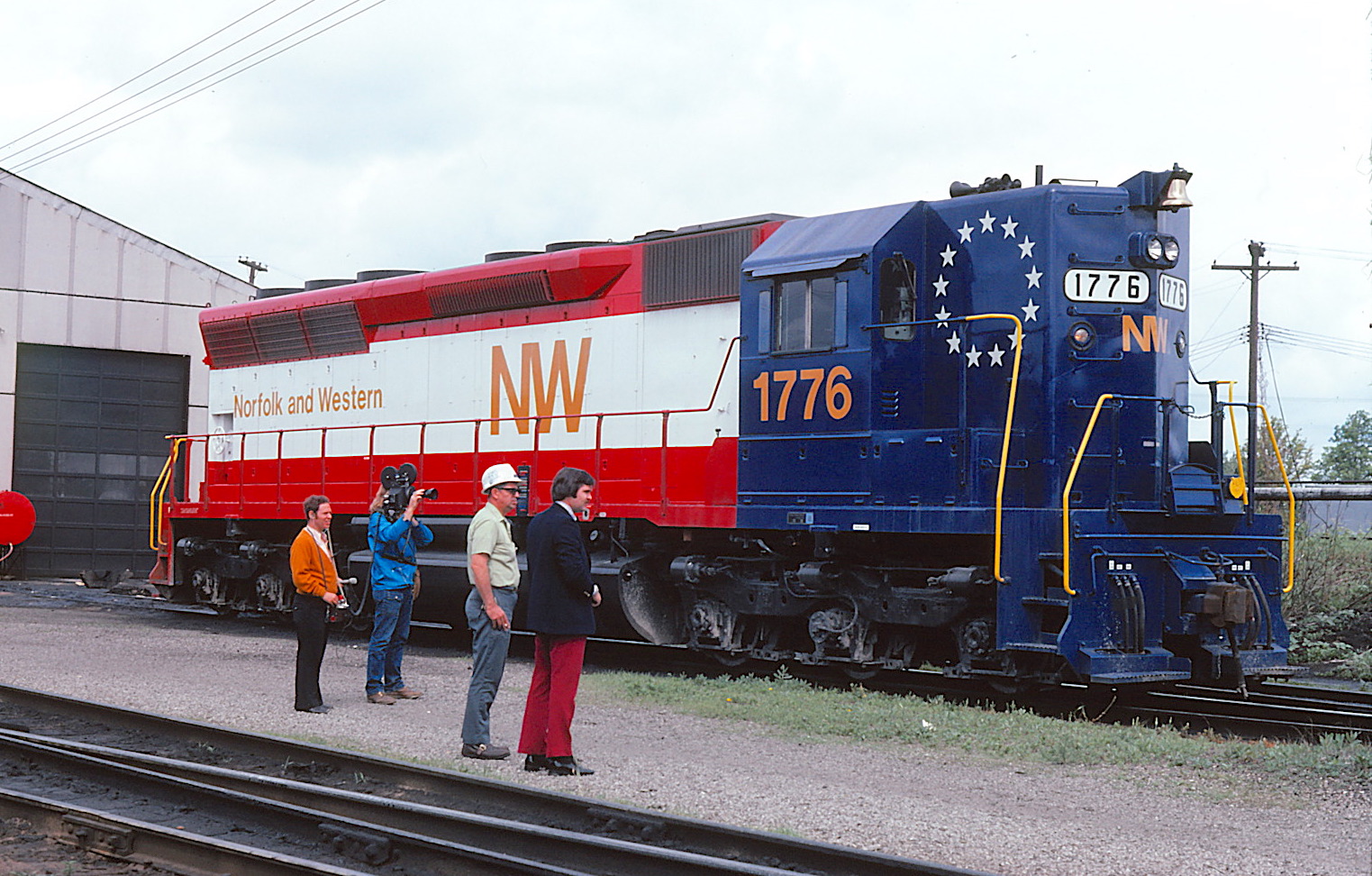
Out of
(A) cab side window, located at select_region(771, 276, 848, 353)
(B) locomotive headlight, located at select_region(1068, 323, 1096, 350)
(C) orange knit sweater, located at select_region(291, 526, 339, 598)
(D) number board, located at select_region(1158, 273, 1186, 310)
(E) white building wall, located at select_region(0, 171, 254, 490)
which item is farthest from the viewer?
(E) white building wall, located at select_region(0, 171, 254, 490)

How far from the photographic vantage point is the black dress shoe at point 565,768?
7.74 metres

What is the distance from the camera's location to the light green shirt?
26.9 ft

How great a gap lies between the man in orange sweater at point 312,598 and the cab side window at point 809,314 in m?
3.89

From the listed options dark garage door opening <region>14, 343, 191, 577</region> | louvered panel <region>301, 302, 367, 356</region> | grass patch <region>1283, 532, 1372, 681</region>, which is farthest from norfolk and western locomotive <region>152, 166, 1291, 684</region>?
dark garage door opening <region>14, 343, 191, 577</region>

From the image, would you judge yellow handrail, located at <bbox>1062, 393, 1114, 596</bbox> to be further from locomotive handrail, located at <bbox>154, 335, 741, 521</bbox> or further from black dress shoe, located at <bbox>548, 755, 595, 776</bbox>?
black dress shoe, located at <bbox>548, 755, 595, 776</bbox>

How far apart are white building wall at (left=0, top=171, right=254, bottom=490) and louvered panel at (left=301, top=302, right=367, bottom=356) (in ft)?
34.7

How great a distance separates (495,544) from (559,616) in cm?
81

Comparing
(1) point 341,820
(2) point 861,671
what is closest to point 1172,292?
(2) point 861,671

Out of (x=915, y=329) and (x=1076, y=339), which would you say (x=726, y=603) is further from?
(x=1076, y=339)

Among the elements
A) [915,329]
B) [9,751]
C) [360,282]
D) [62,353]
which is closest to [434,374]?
[360,282]

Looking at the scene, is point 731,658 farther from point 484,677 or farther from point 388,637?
point 484,677

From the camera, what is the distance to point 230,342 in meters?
18.0

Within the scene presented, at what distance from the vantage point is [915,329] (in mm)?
10688

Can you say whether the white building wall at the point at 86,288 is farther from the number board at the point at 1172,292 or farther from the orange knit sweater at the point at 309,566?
the number board at the point at 1172,292
